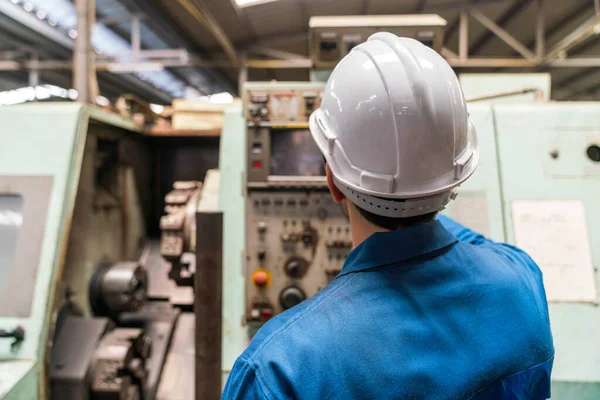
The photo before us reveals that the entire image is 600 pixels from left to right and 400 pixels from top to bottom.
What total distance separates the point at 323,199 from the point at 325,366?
1036mm

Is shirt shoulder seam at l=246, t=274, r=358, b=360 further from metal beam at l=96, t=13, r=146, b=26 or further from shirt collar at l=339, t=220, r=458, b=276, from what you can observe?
metal beam at l=96, t=13, r=146, b=26

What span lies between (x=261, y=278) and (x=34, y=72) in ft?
15.6

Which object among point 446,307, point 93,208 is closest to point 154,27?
point 93,208

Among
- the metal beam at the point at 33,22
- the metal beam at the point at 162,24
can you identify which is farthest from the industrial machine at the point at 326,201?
the metal beam at the point at 33,22

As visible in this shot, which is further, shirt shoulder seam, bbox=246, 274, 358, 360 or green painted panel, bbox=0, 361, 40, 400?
green painted panel, bbox=0, 361, 40, 400

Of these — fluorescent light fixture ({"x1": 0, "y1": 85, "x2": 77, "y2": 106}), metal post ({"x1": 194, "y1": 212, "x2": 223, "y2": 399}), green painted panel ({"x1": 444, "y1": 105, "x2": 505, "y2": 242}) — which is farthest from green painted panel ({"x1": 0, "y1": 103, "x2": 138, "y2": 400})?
fluorescent light fixture ({"x1": 0, "y1": 85, "x2": 77, "y2": 106})

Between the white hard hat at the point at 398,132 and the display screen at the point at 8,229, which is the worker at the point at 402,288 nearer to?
the white hard hat at the point at 398,132

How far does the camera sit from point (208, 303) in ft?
4.85

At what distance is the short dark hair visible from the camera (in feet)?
2.51

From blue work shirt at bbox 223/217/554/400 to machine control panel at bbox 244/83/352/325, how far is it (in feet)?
2.75

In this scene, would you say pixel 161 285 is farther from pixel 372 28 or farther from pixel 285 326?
pixel 285 326

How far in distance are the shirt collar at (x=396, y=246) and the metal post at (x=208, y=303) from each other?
84cm

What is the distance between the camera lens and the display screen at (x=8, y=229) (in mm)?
1452

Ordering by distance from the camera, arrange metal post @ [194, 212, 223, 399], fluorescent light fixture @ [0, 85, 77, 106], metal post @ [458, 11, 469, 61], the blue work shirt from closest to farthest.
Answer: the blue work shirt < metal post @ [194, 212, 223, 399] < metal post @ [458, 11, 469, 61] < fluorescent light fixture @ [0, 85, 77, 106]
